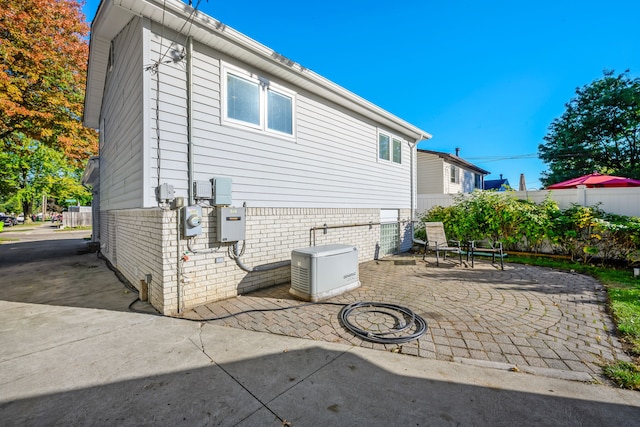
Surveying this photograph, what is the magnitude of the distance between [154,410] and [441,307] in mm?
3804

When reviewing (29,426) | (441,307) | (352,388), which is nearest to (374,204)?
(441,307)

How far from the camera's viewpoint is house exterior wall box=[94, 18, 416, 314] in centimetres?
394

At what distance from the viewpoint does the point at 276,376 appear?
2441 mm

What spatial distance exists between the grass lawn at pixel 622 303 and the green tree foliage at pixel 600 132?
15492 millimetres

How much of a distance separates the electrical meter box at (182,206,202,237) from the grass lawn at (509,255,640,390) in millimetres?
4990

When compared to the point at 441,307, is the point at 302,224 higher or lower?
higher

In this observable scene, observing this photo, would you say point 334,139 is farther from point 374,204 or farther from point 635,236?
point 635,236

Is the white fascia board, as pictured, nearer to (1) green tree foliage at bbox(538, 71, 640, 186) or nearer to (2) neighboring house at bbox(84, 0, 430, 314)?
(2) neighboring house at bbox(84, 0, 430, 314)

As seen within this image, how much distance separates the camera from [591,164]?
58.4 ft

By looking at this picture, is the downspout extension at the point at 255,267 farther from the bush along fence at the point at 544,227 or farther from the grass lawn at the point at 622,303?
the bush along fence at the point at 544,227

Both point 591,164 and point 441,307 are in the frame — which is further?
point 591,164

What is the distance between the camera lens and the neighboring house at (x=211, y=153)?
395 centimetres

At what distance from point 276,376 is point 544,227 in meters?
8.76

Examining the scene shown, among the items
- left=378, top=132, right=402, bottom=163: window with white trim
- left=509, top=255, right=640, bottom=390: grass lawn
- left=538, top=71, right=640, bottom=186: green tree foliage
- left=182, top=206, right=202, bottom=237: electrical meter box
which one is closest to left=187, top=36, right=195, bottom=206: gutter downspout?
left=182, top=206, right=202, bottom=237: electrical meter box
